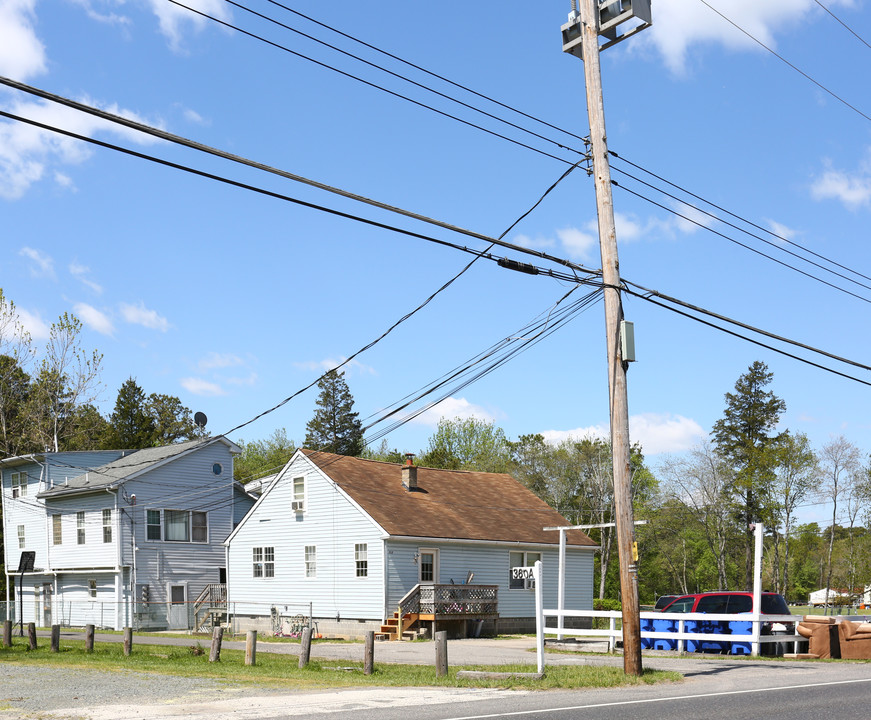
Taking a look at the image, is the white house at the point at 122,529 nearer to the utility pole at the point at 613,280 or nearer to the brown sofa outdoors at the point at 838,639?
the brown sofa outdoors at the point at 838,639

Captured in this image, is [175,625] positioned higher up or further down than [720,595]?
further down

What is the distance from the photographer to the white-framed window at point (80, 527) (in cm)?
4691

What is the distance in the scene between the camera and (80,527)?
47094 millimetres

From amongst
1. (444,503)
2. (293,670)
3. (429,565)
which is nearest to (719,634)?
(293,670)

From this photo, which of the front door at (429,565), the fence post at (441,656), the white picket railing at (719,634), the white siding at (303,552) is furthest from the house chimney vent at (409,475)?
the fence post at (441,656)

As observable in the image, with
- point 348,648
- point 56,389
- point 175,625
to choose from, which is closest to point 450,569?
point 348,648

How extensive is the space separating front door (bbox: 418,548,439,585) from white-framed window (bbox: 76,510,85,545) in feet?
68.6

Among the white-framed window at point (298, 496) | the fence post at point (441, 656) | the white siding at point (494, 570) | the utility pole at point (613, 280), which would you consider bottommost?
the white siding at point (494, 570)

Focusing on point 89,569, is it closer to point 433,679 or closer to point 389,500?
point 389,500

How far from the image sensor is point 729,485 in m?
68.9

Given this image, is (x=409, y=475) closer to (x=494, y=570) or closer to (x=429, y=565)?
(x=429, y=565)

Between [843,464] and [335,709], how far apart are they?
232ft

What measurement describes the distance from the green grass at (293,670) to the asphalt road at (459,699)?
0.80m

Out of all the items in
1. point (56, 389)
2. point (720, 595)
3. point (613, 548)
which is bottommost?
point (613, 548)
